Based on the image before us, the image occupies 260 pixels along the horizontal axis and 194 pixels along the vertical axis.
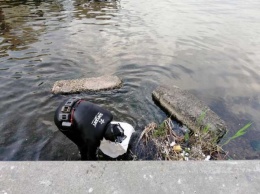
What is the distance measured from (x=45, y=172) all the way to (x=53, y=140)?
1496mm

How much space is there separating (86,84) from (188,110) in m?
2.22

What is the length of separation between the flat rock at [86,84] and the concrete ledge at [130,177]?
263 centimetres

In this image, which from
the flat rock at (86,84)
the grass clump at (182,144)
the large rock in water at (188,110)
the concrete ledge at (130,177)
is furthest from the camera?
the flat rock at (86,84)

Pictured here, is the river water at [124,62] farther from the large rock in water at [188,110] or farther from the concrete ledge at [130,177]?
the concrete ledge at [130,177]

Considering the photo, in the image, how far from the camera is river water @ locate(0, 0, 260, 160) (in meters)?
3.91

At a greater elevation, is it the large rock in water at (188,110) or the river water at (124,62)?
the large rock in water at (188,110)

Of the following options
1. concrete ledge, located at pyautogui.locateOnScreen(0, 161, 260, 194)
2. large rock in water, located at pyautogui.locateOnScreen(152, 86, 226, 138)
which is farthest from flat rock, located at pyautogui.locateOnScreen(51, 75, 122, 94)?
concrete ledge, located at pyautogui.locateOnScreen(0, 161, 260, 194)

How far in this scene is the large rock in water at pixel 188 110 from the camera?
382 cm

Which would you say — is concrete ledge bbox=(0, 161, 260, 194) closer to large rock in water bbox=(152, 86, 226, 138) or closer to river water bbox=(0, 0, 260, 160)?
river water bbox=(0, 0, 260, 160)

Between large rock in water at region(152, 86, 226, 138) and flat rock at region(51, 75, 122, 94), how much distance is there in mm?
973

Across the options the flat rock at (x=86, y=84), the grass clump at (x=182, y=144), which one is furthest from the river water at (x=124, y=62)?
the grass clump at (x=182, y=144)

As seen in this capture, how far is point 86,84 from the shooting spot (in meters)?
4.95

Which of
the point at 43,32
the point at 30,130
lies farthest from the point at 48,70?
the point at 43,32

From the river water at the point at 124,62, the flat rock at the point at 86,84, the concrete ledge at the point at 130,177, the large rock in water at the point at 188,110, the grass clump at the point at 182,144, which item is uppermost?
the concrete ledge at the point at 130,177
